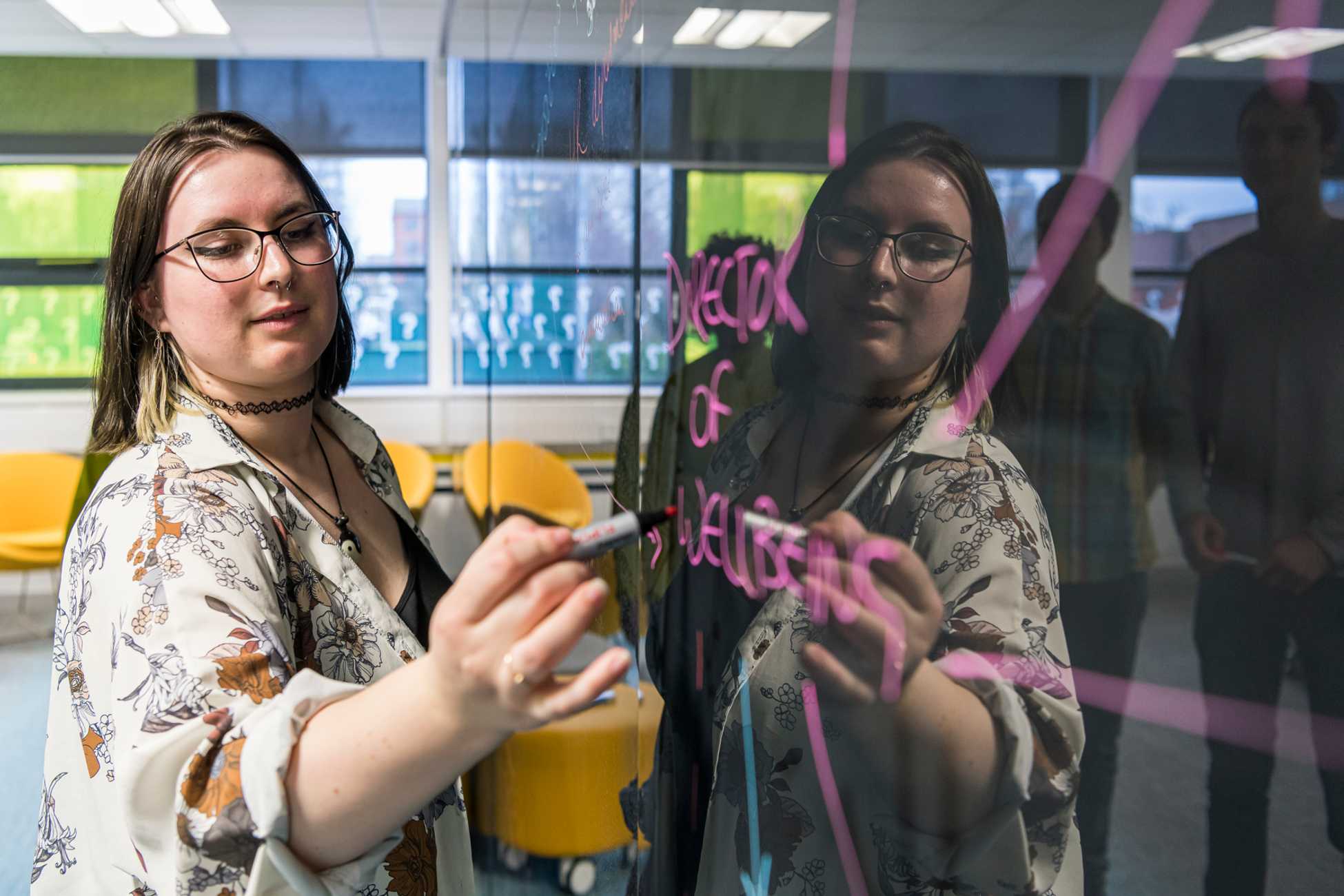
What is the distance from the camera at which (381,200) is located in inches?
191

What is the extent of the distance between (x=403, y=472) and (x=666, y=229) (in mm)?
3308

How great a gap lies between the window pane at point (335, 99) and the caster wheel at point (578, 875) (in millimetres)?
4132

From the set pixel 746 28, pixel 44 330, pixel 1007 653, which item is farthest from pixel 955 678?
pixel 44 330

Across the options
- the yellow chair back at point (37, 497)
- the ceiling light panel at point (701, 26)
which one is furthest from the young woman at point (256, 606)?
the yellow chair back at point (37, 497)

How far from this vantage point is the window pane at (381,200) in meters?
4.84

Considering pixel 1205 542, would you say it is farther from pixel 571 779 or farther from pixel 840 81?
pixel 571 779

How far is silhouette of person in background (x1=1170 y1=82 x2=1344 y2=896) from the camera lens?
0.27 metres

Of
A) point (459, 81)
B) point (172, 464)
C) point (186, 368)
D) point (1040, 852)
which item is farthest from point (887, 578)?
point (459, 81)

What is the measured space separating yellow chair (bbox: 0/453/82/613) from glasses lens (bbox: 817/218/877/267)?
3.56 m

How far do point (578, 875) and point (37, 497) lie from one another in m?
3.12

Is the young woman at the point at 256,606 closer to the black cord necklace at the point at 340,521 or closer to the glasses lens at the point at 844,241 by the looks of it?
the black cord necklace at the point at 340,521

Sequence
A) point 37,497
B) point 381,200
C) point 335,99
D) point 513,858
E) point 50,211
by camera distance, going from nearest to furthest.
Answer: point 513,858 → point 37,497 → point 50,211 → point 335,99 → point 381,200

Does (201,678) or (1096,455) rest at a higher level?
(1096,455)

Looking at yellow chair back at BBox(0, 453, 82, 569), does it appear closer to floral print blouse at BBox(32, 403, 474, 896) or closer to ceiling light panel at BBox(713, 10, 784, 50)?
floral print blouse at BBox(32, 403, 474, 896)
